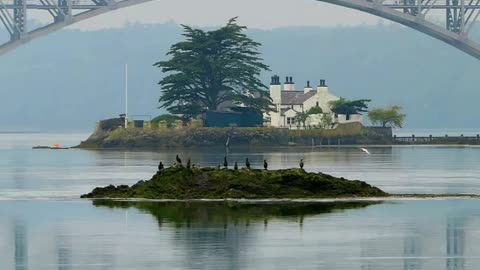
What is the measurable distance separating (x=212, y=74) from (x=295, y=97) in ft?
57.6

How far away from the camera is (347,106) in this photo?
166375 millimetres

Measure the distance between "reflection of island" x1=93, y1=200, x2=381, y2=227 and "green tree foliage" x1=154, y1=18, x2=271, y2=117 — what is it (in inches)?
4031

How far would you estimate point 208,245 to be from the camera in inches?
1400

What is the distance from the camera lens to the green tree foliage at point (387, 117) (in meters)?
173

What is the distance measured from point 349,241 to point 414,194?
21.1 meters

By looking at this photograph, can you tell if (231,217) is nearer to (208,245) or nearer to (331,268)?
(208,245)

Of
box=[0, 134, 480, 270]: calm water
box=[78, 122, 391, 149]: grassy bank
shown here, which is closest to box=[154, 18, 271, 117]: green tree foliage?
box=[78, 122, 391, 149]: grassy bank

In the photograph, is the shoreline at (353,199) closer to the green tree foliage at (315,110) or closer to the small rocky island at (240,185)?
the small rocky island at (240,185)

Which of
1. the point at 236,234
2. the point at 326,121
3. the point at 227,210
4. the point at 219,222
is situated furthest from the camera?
the point at 326,121

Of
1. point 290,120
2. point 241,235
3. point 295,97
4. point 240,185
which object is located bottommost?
point 241,235

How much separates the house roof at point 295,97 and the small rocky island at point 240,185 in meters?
115

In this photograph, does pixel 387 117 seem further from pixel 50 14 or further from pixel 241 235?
pixel 241 235

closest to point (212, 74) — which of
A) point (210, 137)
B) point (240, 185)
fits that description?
point (210, 137)

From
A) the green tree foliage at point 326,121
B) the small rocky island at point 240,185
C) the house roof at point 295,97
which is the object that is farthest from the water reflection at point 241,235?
→ the house roof at point 295,97
